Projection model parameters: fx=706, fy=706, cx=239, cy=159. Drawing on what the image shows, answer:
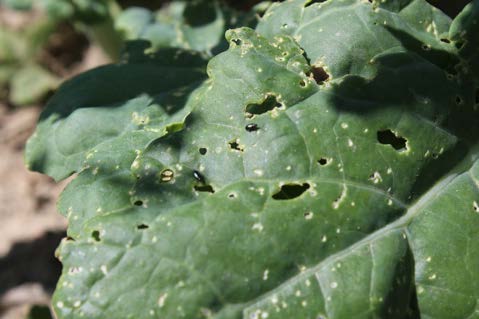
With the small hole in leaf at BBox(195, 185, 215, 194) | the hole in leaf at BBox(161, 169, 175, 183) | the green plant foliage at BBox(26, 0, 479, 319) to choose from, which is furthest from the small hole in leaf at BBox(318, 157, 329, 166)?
the hole in leaf at BBox(161, 169, 175, 183)

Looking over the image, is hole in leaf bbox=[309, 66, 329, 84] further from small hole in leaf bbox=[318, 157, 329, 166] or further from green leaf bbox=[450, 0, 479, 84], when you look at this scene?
green leaf bbox=[450, 0, 479, 84]

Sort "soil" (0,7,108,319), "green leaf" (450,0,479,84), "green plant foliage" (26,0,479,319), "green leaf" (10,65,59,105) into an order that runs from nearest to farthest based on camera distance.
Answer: "green plant foliage" (26,0,479,319) < "green leaf" (450,0,479,84) < "soil" (0,7,108,319) < "green leaf" (10,65,59,105)

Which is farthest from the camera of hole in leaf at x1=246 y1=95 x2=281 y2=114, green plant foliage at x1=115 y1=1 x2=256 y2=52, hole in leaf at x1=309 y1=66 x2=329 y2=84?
green plant foliage at x1=115 y1=1 x2=256 y2=52

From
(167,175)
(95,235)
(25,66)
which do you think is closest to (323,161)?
(167,175)

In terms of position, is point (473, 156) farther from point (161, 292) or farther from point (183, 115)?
point (161, 292)

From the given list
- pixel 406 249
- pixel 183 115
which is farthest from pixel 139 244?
pixel 406 249

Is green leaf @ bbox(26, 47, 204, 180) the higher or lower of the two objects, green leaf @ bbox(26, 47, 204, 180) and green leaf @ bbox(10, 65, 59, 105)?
the higher
